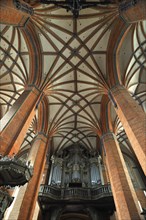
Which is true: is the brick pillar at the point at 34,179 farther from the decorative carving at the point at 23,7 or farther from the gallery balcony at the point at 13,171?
the decorative carving at the point at 23,7

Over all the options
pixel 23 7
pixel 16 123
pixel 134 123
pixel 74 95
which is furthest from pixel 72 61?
pixel 134 123

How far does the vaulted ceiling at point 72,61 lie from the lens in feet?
34.9

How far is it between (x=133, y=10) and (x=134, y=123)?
5.32m

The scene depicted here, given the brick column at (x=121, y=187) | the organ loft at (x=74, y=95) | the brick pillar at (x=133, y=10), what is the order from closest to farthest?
1. the brick pillar at (x=133, y=10)
2. the brick column at (x=121, y=187)
3. the organ loft at (x=74, y=95)

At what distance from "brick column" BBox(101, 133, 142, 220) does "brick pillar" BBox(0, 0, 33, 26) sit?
31.1 feet

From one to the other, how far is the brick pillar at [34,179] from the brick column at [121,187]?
4.50m

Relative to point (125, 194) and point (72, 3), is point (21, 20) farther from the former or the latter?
point (125, 194)

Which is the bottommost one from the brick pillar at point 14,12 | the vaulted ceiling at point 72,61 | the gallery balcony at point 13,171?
the gallery balcony at point 13,171

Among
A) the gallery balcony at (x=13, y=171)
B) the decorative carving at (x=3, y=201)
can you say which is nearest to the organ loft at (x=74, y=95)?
the gallery balcony at (x=13, y=171)

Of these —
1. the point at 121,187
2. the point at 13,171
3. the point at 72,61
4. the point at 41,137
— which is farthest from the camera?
the point at 41,137

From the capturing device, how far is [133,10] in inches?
299

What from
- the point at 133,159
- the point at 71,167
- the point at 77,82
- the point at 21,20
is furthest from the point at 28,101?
the point at 133,159

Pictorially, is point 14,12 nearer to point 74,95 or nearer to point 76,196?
point 74,95

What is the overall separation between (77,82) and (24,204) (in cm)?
917
